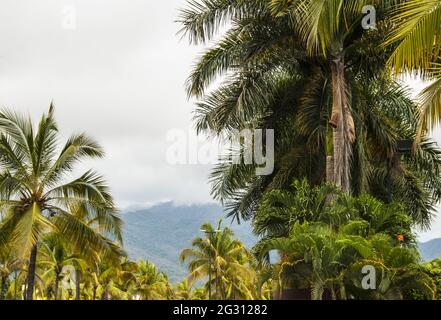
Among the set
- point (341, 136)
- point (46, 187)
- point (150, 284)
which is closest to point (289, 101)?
point (341, 136)

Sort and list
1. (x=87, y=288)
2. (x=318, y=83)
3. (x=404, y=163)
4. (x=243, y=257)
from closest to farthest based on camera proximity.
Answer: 1. (x=318, y=83)
2. (x=404, y=163)
3. (x=243, y=257)
4. (x=87, y=288)

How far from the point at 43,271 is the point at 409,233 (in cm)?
4732

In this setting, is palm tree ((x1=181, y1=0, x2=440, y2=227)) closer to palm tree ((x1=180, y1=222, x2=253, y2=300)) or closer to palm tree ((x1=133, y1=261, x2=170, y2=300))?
palm tree ((x1=180, y1=222, x2=253, y2=300))

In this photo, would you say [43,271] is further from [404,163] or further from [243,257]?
[404,163]

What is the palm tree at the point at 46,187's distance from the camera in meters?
20.8

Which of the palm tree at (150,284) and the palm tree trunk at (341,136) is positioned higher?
the palm tree trunk at (341,136)

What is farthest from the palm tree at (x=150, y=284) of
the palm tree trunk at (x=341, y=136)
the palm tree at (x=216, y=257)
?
the palm tree trunk at (x=341, y=136)

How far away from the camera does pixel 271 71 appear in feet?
68.7

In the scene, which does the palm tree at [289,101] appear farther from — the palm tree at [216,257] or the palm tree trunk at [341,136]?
the palm tree at [216,257]

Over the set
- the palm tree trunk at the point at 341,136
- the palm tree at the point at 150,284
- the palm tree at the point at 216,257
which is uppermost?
the palm tree trunk at the point at 341,136

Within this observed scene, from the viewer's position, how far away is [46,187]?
21.9 meters

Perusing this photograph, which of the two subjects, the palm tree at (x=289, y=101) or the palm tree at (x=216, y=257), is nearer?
the palm tree at (x=289, y=101)

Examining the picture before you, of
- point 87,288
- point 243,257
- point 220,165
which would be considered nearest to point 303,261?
point 220,165
